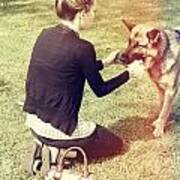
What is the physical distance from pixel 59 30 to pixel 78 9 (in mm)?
109

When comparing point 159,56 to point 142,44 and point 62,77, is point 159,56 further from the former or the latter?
point 62,77

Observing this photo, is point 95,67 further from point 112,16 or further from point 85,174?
point 112,16

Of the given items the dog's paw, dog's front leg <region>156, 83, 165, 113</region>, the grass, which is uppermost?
dog's front leg <region>156, 83, 165, 113</region>

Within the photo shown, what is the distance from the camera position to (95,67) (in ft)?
7.68

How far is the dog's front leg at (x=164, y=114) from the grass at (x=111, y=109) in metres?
0.03

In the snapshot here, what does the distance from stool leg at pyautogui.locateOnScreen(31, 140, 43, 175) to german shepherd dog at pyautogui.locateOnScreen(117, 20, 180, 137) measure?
18.3 inches

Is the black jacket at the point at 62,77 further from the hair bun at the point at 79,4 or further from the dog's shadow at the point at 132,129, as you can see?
the dog's shadow at the point at 132,129

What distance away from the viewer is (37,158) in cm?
248

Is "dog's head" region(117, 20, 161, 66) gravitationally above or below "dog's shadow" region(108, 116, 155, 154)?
above

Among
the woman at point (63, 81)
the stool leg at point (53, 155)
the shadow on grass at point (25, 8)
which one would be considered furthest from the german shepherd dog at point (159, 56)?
the shadow on grass at point (25, 8)

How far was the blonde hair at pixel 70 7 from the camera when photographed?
229cm

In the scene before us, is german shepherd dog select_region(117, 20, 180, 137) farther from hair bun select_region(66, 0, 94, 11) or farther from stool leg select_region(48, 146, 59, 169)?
stool leg select_region(48, 146, 59, 169)

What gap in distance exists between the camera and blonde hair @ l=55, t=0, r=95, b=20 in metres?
2.29

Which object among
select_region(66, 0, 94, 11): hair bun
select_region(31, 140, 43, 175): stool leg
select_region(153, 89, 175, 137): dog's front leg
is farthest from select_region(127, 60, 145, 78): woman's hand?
select_region(31, 140, 43, 175): stool leg
